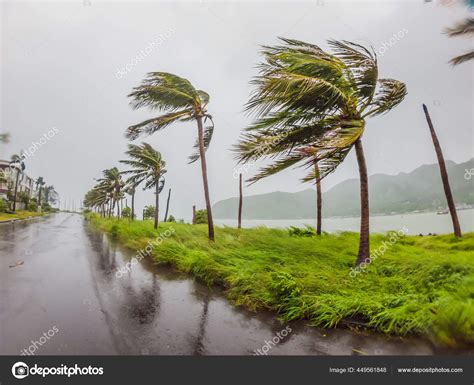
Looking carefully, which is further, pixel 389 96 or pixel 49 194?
pixel 49 194

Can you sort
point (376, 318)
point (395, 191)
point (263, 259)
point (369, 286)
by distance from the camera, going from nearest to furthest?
point (376, 318) → point (369, 286) → point (263, 259) → point (395, 191)

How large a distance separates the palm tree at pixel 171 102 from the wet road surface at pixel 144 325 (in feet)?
15.3

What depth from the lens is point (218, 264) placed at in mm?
5566

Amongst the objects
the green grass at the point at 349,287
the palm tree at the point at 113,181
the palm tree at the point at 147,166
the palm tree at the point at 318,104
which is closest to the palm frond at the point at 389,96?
the palm tree at the point at 318,104

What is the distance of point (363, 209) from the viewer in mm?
5359

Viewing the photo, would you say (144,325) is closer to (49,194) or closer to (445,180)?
(445,180)

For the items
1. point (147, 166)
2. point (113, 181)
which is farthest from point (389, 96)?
point (113, 181)

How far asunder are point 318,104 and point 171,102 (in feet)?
19.3

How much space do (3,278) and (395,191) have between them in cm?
5868

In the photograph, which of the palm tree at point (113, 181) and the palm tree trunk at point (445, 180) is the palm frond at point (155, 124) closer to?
the palm tree trunk at point (445, 180)

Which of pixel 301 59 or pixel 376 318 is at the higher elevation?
pixel 301 59
